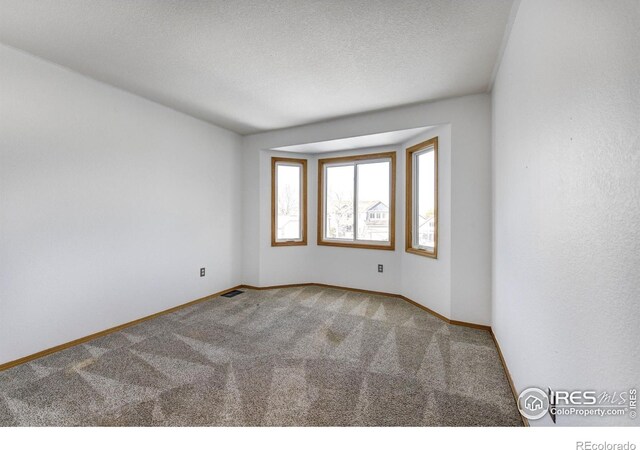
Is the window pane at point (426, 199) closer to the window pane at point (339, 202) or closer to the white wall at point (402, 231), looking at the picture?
the white wall at point (402, 231)

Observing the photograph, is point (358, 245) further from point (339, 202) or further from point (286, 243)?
point (286, 243)

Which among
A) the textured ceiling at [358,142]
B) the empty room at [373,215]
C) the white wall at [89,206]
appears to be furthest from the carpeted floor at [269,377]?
the textured ceiling at [358,142]

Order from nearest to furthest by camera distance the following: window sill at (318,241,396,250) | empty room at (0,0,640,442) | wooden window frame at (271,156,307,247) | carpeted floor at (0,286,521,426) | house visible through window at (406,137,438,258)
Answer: empty room at (0,0,640,442) → carpeted floor at (0,286,521,426) → house visible through window at (406,137,438,258) → window sill at (318,241,396,250) → wooden window frame at (271,156,307,247)

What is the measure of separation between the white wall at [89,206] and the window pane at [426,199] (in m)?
3.06

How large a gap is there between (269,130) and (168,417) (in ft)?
12.4

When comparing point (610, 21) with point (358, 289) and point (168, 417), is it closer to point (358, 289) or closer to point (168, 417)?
point (168, 417)

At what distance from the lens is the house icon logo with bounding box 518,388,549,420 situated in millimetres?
1266

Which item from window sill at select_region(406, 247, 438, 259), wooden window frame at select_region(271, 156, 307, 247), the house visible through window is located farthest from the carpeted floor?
wooden window frame at select_region(271, 156, 307, 247)

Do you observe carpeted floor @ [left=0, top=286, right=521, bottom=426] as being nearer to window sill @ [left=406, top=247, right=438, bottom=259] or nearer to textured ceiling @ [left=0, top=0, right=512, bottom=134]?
window sill @ [left=406, top=247, right=438, bottom=259]

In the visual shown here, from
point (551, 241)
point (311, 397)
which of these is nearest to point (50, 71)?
point (311, 397)

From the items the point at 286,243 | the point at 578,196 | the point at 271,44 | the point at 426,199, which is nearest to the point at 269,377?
the point at 578,196

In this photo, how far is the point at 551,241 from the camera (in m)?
1.17

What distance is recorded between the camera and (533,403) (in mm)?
1408

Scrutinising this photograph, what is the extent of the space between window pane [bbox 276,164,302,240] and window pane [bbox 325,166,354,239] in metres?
0.53
